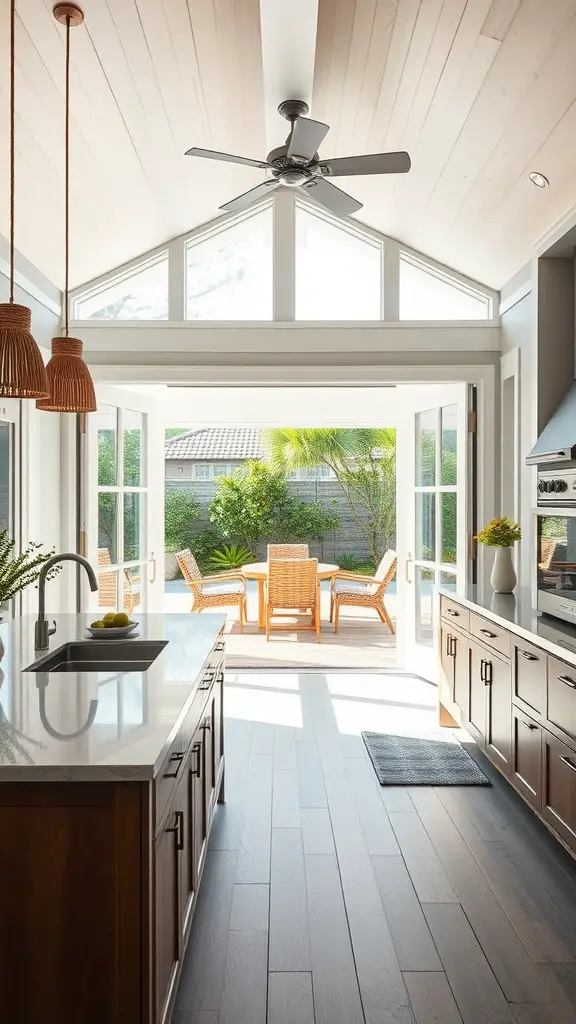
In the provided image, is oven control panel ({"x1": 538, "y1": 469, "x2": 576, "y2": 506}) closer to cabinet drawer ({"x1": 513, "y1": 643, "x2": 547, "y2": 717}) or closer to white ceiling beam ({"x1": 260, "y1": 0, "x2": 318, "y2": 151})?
cabinet drawer ({"x1": 513, "y1": 643, "x2": 547, "y2": 717})

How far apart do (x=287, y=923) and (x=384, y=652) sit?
4.41 meters

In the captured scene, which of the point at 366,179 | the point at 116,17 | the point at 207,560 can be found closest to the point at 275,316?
the point at 366,179

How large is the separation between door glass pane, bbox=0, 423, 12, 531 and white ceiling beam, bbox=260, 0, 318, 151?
2.07 metres

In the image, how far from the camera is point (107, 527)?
4.95m

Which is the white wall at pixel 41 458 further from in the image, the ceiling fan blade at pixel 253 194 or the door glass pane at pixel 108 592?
the ceiling fan blade at pixel 253 194

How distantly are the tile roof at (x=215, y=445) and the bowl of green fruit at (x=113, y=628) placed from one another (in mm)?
9240

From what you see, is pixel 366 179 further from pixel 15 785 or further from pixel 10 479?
pixel 15 785

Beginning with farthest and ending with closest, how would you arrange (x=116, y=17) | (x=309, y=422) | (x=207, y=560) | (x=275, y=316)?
1. (x=207, y=560)
2. (x=309, y=422)
3. (x=275, y=316)
4. (x=116, y=17)

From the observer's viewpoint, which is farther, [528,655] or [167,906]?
[528,655]

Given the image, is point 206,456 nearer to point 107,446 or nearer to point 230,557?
point 230,557

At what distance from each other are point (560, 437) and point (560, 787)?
4.79ft

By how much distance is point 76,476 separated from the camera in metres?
4.78

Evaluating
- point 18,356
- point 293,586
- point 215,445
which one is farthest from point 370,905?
point 215,445

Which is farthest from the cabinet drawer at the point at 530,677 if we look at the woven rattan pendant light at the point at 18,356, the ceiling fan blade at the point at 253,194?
the ceiling fan blade at the point at 253,194
